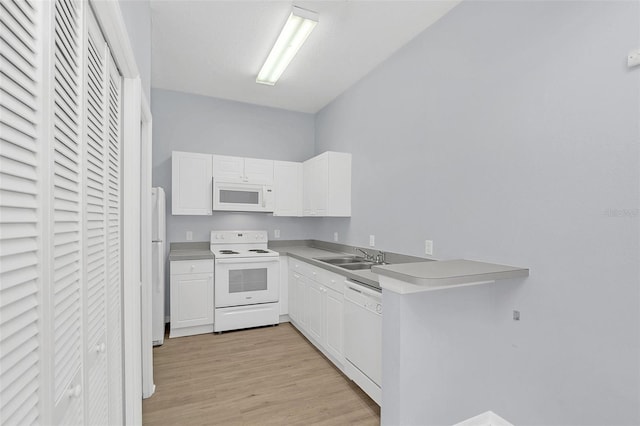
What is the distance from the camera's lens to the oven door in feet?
12.2

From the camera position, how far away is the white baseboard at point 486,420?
6.55ft

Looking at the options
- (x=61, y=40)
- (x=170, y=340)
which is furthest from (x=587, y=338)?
(x=170, y=340)

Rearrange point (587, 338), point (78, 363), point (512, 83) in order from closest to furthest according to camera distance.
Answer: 1. point (78, 363)
2. point (587, 338)
3. point (512, 83)

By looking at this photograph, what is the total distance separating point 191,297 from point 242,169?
1.76 meters

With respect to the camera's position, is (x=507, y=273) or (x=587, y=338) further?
(x=507, y=273)

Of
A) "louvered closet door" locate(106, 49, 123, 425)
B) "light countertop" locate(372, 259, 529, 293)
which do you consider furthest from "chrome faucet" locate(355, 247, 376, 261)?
"louvered closet door" locate(106, 49, 123, 425)

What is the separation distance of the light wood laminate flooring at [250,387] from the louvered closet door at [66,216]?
152cm

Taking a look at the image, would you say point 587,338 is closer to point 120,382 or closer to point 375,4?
point 120,382

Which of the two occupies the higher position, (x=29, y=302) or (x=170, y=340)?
(x=29, y=302)

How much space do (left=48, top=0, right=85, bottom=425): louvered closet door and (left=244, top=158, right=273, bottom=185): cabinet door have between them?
3.32m

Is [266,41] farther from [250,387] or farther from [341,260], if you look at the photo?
[250,387]

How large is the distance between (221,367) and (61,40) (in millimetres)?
2806

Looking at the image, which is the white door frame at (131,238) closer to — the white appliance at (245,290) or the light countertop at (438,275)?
the light countertop at (438,275)

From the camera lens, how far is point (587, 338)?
1.59 meters
